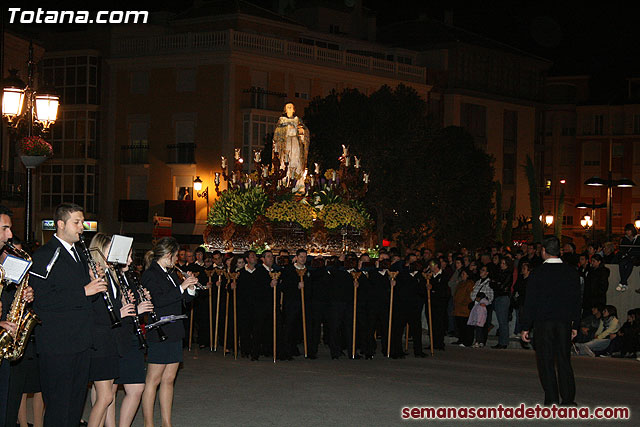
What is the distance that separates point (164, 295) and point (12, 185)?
2456 cm

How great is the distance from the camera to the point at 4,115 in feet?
56.4

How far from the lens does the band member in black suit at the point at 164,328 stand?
10.4 meters

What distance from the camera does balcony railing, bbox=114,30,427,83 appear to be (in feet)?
162

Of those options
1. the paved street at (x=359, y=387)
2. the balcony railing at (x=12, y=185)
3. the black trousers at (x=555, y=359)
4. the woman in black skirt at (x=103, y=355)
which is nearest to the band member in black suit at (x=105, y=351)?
the woman in black skirt at (x=103, y=355)

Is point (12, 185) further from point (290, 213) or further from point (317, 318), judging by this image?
point (317, 318)

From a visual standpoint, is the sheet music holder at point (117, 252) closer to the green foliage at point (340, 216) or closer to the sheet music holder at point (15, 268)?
the sheet music holder at point (15, 268)

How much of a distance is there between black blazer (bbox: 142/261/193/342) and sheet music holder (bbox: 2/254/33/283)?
2.52 m

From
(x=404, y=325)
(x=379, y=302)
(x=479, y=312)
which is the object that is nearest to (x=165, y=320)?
(x=379, y=302)

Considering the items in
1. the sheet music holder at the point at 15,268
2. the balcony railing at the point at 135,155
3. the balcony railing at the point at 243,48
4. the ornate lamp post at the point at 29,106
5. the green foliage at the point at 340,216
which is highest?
the balcony railing at the point at 243,48

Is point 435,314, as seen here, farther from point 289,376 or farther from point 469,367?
point 289,376

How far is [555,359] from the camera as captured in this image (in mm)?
12570

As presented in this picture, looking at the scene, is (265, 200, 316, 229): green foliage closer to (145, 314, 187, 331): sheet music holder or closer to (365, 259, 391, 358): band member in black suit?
(365, 259, 391, 358): band member in black suit

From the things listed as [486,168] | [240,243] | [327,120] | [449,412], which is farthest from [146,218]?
[449,412]

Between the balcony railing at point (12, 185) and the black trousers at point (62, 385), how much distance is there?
21.8 meters
